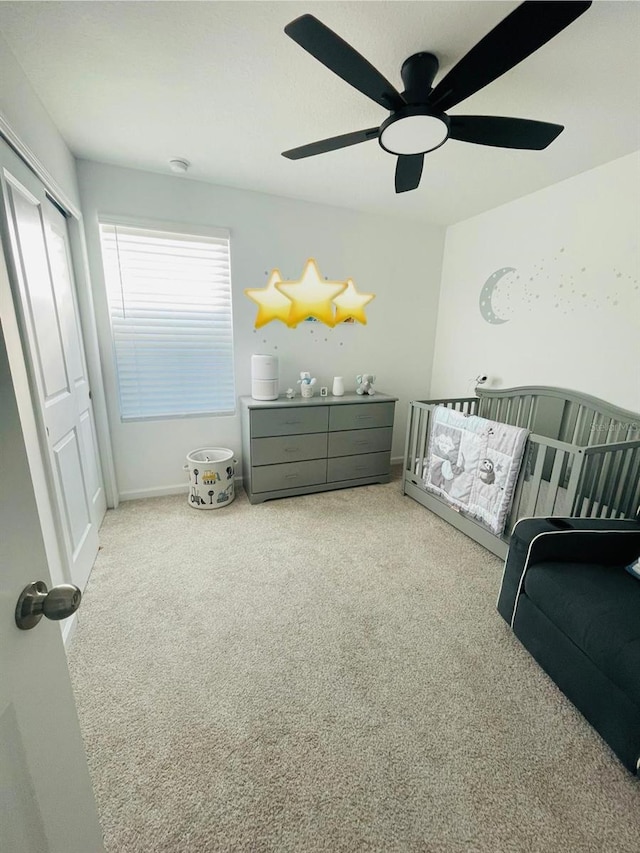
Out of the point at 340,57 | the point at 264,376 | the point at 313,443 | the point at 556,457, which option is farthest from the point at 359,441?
the point at 340,57

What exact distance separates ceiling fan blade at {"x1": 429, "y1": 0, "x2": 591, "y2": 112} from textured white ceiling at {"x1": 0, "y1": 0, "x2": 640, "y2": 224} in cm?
23

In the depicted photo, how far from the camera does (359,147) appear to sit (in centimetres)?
201

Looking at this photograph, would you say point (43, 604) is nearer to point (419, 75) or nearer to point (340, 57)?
point (340, 57)

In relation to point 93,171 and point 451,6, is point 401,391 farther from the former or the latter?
point 93,171

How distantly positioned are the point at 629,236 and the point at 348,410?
210 centimetres

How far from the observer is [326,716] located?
127 cm

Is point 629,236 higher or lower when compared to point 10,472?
higher

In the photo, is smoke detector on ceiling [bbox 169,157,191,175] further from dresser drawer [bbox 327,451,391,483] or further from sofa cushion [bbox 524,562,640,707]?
sofa cushion [bbox 524,562,640,707]

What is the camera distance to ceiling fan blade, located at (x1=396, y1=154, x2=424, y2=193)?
1.68 meters

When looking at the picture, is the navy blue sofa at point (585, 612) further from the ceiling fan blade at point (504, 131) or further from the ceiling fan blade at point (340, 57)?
the ceiling fan blade at point (340, 57)

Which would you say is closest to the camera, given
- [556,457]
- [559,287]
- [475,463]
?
[556,457]

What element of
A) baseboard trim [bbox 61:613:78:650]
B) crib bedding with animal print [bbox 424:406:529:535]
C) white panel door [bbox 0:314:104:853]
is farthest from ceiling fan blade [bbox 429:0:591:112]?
baseboard trim [bbox 61:613:78:650]

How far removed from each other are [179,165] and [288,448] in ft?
6.87

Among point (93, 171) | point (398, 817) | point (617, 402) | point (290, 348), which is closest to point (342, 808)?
point (398, 817)
